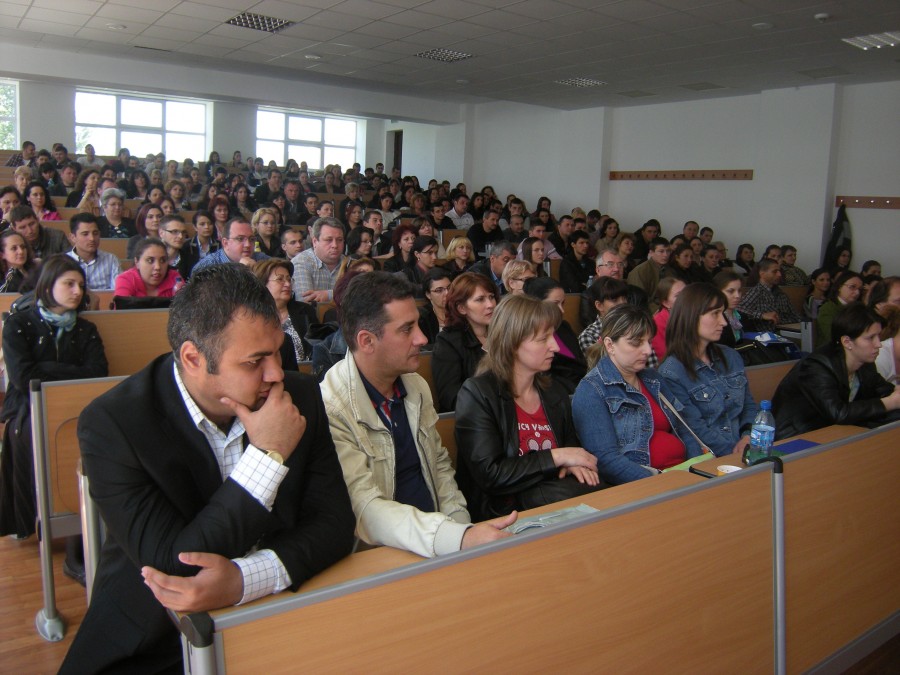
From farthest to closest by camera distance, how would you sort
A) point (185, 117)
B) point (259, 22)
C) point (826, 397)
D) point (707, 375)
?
point (185, 117) → point (259, 22) → point (707, 375) → point (826, 397)

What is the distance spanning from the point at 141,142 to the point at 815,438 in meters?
16.7

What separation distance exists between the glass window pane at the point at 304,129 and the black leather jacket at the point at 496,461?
57.1 feet

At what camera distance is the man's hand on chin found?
1.09 m

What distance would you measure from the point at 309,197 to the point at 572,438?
8656mm

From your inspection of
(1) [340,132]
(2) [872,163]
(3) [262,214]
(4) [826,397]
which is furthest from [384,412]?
(1) [340,132]

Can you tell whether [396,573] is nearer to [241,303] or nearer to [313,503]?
[313,503]

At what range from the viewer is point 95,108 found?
15305mm

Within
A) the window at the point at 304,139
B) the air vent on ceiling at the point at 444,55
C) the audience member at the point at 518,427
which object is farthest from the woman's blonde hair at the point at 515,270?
the window at the point at 304,139

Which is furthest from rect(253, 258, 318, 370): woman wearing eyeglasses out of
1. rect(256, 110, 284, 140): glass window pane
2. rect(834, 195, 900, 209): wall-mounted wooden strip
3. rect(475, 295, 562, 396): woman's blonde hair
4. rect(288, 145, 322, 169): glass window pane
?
rect(288, 145, 322, 169): glass window pane

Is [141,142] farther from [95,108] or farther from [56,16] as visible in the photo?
[56,16]

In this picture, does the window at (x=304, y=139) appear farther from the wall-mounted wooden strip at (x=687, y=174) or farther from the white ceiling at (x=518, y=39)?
the wall-mounted wooden strip at (x=687, y=174)

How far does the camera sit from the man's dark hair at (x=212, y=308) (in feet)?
4.25

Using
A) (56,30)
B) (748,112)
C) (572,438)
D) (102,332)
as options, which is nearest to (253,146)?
(56,30)

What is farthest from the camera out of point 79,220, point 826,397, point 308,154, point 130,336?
point 308,154
